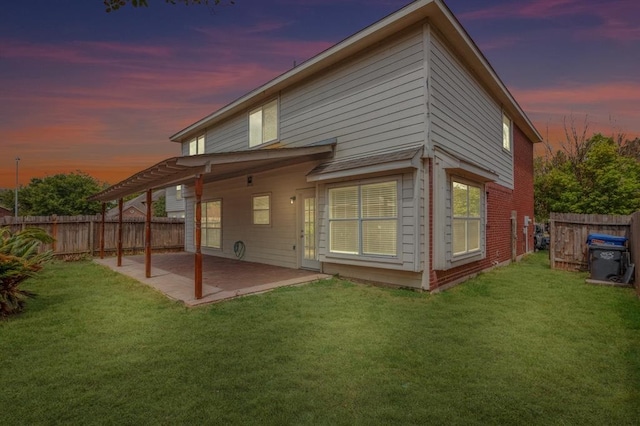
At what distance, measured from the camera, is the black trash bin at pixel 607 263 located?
8.02 m

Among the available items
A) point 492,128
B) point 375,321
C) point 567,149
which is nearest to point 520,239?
point 492,128

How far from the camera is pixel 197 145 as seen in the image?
14789 mm

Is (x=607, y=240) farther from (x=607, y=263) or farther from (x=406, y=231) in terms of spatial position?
(x=406, y=231)

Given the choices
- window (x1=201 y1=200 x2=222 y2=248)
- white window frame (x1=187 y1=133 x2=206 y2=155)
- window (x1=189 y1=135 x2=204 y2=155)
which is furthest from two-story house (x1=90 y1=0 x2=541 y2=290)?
window (x1=189 y1=135 x2=204 y2=155)

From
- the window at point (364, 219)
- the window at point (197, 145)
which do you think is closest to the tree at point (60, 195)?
→ the window at point (197, 145)

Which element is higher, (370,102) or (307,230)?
(370,102)

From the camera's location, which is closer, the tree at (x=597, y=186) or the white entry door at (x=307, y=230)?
the white entry door at (x=307, y=230)

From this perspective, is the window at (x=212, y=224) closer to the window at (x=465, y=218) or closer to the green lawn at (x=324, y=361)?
the green lawn at (x=324, y=361)

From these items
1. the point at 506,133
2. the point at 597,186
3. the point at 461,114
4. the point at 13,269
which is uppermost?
the point at 506,133

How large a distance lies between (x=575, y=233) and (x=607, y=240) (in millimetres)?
1229

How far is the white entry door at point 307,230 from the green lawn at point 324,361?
2861mm

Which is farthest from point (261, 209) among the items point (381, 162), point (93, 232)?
point (93, 232)

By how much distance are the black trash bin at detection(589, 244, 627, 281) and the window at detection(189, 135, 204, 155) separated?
46.4ft

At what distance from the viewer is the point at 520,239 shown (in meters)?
13.1
